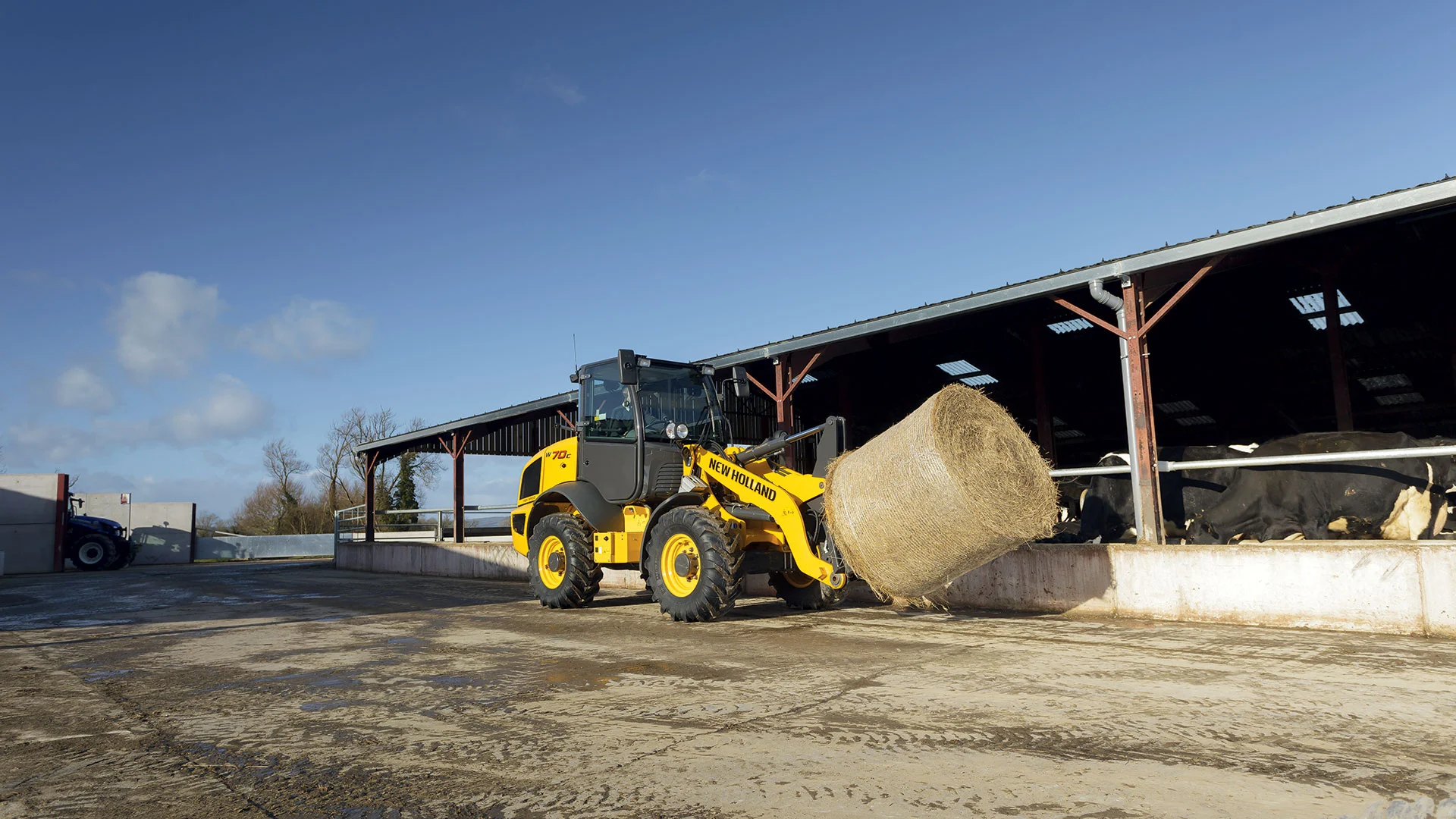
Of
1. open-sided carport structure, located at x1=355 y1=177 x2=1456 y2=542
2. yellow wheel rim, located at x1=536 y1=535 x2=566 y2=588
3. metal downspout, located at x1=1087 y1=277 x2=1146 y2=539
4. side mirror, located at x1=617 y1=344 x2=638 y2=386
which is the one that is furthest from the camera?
yellow wheel rim, located at x1=536 y1=535 x2=566 y2=588

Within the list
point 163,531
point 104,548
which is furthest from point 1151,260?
point 163,531

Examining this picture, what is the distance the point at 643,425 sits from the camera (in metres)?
10.3

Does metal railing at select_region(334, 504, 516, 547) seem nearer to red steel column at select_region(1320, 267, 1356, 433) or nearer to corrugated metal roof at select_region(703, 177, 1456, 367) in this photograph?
corrugated metal roof at select_region(703, 177, 1456, 367)

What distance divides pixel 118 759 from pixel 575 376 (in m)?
7.20

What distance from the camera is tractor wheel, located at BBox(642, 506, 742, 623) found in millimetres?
8672

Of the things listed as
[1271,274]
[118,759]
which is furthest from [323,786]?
[1271,274]

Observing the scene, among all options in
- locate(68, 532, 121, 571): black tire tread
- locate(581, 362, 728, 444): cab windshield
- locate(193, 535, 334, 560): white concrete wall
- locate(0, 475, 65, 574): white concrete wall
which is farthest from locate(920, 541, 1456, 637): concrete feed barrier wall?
locate(193, 535, 334, 560): white concrete wall

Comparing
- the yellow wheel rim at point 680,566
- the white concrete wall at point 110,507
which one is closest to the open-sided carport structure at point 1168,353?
the yellow wheel rim at point 680,566

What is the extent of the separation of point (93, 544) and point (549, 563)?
24.6m

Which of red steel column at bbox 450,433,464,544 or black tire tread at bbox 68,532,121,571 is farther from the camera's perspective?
black tire tread at bbox 68,532,121,571

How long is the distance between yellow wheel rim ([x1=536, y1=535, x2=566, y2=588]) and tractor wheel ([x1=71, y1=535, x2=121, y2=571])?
24289mm

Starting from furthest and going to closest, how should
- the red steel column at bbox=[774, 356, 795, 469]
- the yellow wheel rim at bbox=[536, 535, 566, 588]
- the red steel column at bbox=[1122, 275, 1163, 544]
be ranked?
the red steel column at bbox=[774, 356, 795, 469]
the yellow wheel rim at bbox=[536, 535, 566, 588]
the red steel column at bbox=[1122, 275, 1163, 544]

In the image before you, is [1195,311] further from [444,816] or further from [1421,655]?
[444,816]

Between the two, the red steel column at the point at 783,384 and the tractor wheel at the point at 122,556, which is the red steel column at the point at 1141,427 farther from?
the tractor wheel at the point at 122,556
